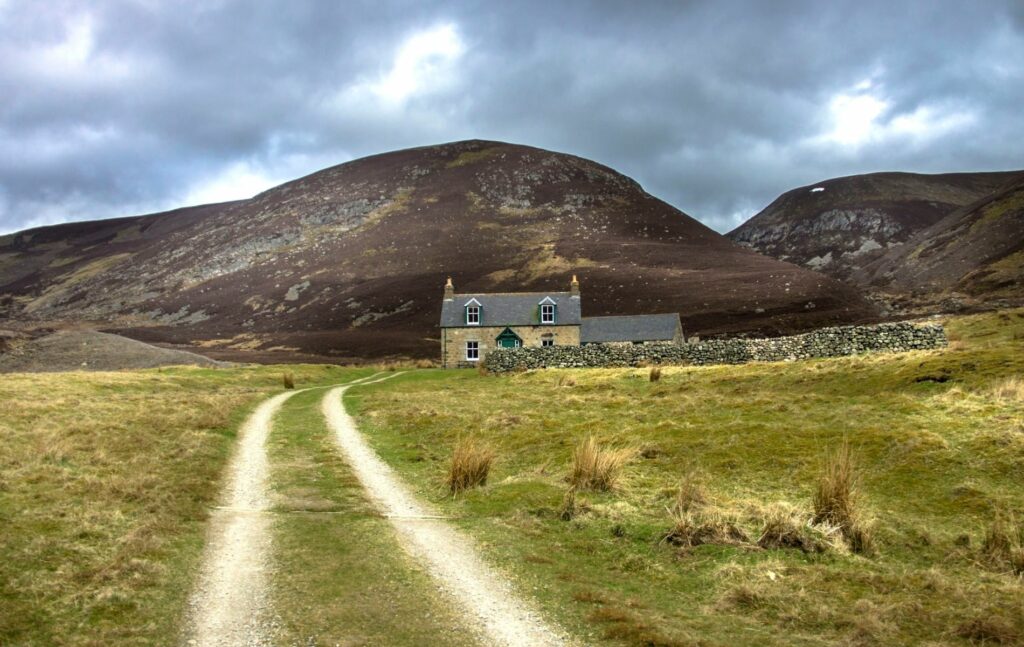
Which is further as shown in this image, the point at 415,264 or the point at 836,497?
the point at 415,264

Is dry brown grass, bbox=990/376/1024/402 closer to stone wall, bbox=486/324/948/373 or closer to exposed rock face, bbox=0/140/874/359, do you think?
stone wall, bbox=486/324/948/373

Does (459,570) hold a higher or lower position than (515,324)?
lower

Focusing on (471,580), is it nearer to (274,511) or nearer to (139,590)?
(139,590)

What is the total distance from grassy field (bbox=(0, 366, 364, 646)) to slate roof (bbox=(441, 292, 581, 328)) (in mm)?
47482

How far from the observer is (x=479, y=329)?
72.8m

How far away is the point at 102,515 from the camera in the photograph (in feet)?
36.6

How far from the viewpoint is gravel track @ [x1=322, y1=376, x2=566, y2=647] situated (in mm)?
7195

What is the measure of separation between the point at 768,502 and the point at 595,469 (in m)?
3.24

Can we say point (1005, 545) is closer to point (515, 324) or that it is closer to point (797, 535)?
point (797, 535)

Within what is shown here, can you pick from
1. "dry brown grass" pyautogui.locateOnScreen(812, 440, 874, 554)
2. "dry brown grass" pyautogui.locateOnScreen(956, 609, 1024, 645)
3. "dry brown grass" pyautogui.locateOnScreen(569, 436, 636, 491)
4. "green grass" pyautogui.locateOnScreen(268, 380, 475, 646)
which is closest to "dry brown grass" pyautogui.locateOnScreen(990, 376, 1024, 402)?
"dry brown grass" pyautogui.locateOnScreen(812, 440, 874, 554)

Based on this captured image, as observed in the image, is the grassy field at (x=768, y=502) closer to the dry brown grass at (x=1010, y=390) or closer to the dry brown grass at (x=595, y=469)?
the dry brown grass at (x=1010, y=390)

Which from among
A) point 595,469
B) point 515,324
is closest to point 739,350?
point 595,469

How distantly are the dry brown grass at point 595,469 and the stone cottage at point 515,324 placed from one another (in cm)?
5534

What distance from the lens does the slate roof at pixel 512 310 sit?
71625 millimetres
